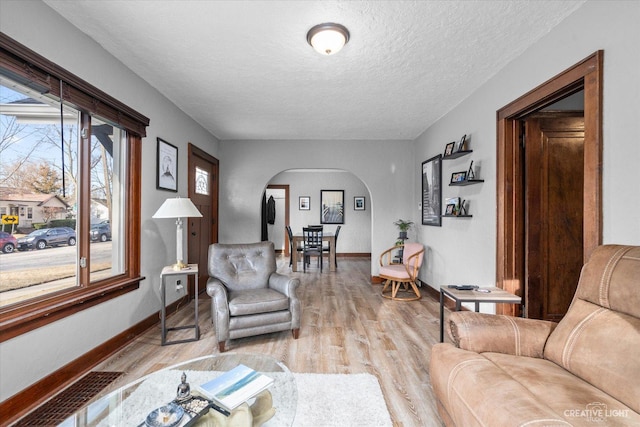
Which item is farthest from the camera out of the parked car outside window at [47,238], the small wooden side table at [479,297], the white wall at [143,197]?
the small wooden side table at [479,297]

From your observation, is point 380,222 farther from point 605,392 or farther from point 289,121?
point 605,392

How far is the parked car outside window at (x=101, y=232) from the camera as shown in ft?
8.19

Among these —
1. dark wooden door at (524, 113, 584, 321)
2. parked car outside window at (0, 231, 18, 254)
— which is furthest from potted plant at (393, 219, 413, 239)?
parked car outside window at (0, 231, 18, 254)

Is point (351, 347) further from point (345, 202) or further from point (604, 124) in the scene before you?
point (345, 202)

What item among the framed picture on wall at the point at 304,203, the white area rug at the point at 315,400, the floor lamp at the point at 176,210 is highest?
the framed picture on wall at the point at 304,203

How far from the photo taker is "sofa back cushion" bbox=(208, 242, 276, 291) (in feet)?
10.2

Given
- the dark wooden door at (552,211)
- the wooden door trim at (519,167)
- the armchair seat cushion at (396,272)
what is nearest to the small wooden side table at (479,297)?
the wooden door trim at (519,167)

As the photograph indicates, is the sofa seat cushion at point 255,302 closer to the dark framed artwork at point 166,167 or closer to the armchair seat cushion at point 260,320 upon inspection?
the armchair seat cushion at point 260,320

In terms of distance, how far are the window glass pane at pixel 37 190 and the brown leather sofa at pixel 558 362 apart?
2.56 meters

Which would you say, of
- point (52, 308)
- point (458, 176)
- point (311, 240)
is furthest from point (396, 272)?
point (52, 308)

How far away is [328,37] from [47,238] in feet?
8.02

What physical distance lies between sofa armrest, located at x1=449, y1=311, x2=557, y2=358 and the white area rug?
670 millimetres

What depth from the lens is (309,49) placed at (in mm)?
2432

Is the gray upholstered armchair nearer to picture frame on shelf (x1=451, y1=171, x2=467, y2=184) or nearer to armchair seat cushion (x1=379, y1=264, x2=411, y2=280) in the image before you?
armchair seat cushion (x1=379, y1=264, x2=411, y2=280)
